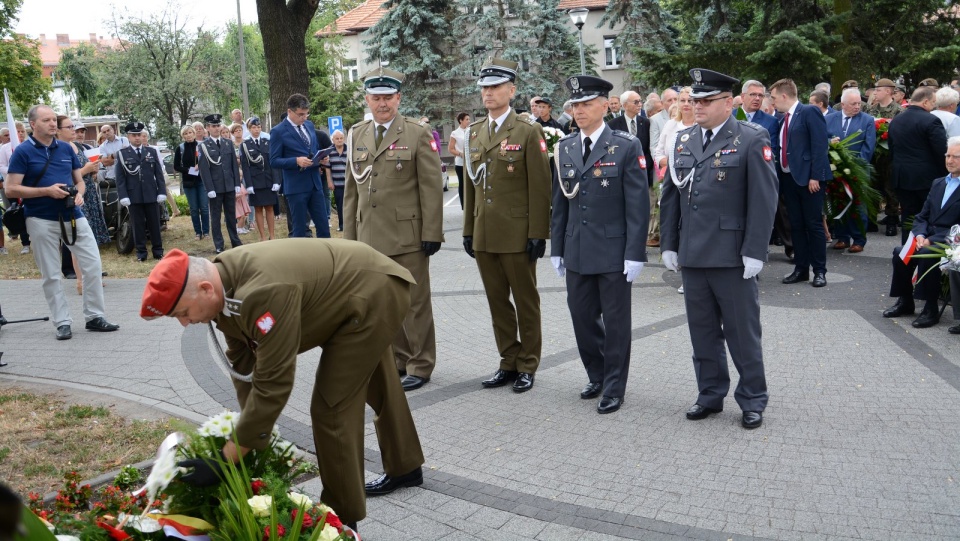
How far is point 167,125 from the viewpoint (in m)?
39.9

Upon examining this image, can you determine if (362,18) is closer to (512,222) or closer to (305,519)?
(512,222)

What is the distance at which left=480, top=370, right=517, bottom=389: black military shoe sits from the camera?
6.59m

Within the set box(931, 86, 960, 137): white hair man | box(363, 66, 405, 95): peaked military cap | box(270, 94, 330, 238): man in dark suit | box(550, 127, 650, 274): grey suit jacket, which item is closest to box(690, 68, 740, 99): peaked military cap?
box(550, 127, 650, 274): grey suit jacket

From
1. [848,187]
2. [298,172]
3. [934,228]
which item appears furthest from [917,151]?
[298,172]

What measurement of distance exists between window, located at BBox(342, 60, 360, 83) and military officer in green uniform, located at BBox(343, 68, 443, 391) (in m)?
49.0

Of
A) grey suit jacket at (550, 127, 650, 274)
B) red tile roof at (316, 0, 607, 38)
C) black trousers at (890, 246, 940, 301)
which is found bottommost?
black trousers at (890, 246, 940, 301)

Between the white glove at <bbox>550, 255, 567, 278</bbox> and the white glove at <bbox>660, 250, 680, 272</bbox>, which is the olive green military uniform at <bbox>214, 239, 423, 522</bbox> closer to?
the white glove at <bbox>550, 255, 567, 278</bbox>

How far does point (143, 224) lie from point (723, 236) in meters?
11.0

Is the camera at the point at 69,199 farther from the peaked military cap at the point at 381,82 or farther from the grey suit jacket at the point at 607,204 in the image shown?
the grey suit jacket at the point at 607,204

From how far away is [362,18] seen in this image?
56.1 m

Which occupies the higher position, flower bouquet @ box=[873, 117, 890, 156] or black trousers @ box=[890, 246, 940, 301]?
flower bouquet @ box=[873, 117, 890, 156]

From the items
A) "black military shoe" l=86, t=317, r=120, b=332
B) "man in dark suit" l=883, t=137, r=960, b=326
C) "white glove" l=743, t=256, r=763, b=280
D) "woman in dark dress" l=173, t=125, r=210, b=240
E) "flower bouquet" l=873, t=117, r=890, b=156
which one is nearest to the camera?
"white glove" l=743, t=256, r=763, b=280

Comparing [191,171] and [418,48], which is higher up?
[418,48]

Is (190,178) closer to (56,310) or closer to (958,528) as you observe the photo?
(56,310)
